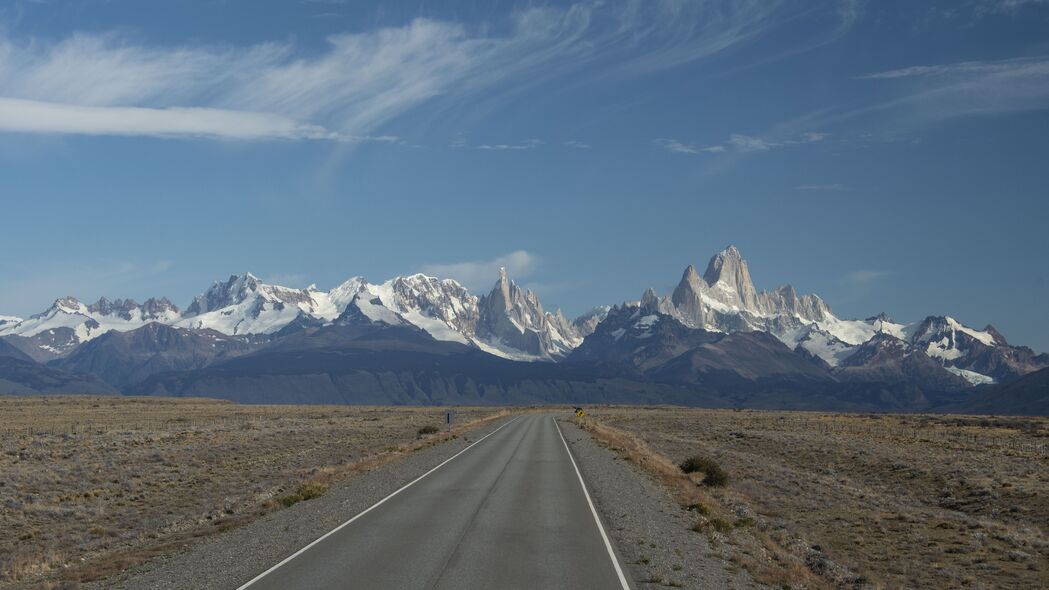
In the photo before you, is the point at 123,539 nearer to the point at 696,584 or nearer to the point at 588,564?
the point at 588,564

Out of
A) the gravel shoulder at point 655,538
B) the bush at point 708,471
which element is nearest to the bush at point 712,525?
the gravel shoulder at point 655,538

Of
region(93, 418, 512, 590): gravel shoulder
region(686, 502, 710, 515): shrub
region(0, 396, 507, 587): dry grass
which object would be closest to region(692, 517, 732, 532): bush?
region(686, 502, 710, 515): shrub

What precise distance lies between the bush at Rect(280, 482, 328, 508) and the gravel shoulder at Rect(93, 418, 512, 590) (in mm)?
353

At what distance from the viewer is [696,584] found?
17.9m

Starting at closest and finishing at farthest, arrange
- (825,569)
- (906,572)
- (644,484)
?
(825,569) → (906,572) → (644,484)

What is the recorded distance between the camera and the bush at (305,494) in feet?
97.6

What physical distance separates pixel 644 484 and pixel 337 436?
135ft

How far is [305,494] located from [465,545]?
11905 millimetres

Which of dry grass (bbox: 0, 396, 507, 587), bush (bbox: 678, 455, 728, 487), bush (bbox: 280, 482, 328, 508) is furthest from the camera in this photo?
bush (bbox: 678, 455, 728, 487)

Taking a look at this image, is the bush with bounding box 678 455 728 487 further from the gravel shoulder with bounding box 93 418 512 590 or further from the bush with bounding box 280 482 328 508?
the bush with bounding box 280 482 328 508

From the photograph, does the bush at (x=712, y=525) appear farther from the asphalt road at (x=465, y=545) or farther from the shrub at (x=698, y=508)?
the asphalt road at (x=465, y=545)

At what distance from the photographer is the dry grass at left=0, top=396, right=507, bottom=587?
23656mm

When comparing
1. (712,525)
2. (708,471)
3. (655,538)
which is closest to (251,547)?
(655,538)

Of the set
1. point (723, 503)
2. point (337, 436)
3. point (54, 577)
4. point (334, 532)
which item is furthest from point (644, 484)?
point (337, 436)
